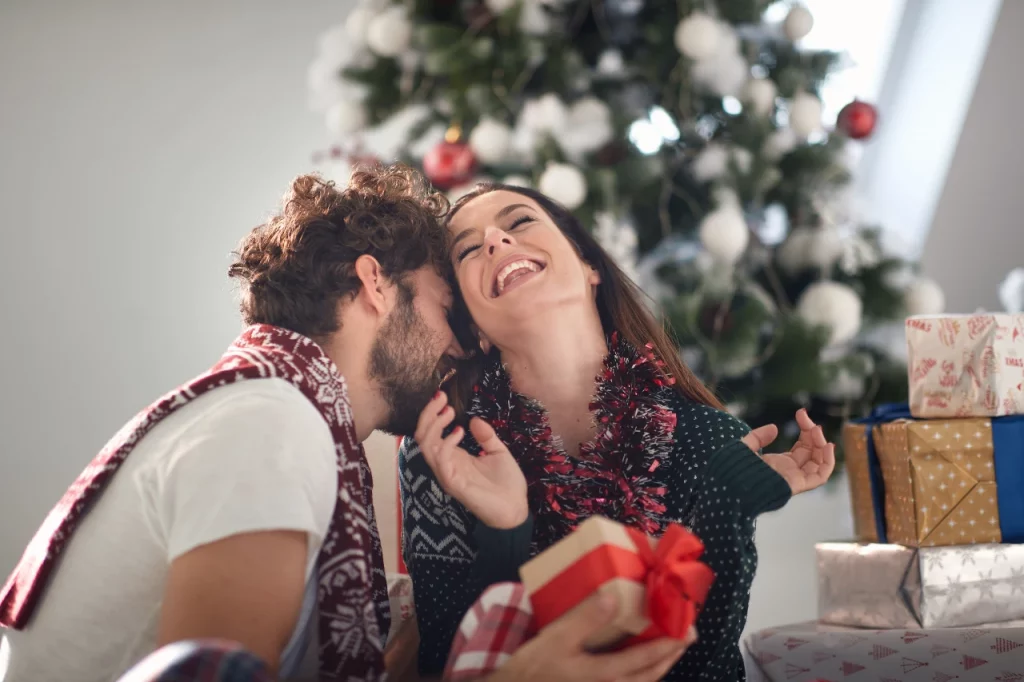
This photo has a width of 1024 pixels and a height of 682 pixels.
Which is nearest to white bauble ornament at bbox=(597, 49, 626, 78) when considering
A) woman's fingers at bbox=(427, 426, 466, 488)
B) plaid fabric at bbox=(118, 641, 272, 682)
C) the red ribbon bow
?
woman's fingers at bbox=(427, 426, 466, 488)

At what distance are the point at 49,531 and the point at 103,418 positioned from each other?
1443 mm

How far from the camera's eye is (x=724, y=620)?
0.96 meters

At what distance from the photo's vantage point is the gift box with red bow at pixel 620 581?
76 cm

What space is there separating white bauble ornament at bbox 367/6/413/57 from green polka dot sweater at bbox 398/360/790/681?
3.26 ft

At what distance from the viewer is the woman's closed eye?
110cm

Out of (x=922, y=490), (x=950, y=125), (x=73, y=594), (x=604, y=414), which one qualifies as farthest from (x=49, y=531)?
(x=950, y=125)

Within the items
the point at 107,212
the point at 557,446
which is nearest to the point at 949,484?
the point at 557,446

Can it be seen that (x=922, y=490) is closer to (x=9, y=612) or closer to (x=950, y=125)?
(x=9, y=612)

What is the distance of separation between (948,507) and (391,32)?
52.0 inches

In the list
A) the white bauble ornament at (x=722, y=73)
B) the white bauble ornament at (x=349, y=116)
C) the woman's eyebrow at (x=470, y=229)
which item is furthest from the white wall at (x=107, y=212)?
the woman's eyebrow at (x=470, y=229)

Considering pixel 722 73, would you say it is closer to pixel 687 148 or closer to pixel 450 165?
pixel 687 148

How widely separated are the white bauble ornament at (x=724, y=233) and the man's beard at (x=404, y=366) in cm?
81

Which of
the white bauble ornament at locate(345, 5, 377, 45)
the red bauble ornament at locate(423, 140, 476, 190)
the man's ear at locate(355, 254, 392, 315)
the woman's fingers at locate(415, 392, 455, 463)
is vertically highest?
the white bauble ornament at locate(345, 5, 377, 45)

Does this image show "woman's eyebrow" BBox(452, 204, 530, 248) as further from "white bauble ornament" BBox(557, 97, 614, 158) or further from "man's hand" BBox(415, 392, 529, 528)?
"white bauble ornament" BBox(557, 97, 614, 158)
